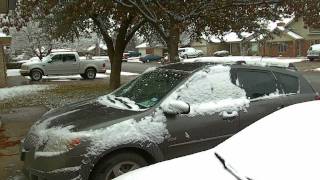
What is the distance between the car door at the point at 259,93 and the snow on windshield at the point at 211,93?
106 millimetres

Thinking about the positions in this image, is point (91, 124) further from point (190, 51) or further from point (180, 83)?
point (190, 51)

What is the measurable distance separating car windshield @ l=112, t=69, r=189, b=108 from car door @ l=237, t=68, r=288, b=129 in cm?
84

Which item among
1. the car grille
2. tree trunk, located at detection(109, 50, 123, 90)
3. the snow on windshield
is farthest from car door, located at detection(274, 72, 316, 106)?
tree trunk, located at detection(109, 50, 123, 90)

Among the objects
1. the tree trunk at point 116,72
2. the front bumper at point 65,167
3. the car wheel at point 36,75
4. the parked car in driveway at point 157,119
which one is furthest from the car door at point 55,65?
the front bumper at point 65,167

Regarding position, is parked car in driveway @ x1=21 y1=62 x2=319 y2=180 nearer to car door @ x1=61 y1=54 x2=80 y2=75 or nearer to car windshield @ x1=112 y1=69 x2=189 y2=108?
car windshield @ x1=112 y1=69 x2=189 y2=108

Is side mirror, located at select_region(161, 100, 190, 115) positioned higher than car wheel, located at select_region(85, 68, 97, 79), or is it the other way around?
side mirror, located at select_region(161, 100, 190, 115)

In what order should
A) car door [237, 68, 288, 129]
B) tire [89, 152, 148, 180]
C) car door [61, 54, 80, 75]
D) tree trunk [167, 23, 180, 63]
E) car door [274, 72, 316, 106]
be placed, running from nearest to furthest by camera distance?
tire [89, 152, 148, 180] < car door [237, 68, 288, 129] < car door [274, 72, 316, 106] < tree trunk [167, 23, 180, 63] < car door [61, 54, 80, 75]

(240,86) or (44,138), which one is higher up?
(240,86)

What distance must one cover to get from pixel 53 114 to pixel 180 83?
1785 mm

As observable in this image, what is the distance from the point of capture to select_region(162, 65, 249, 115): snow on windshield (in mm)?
6234

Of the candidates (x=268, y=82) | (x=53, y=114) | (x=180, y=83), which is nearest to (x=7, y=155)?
(x=53, y=114)

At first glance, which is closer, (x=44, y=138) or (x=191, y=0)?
(x=44, y=138)

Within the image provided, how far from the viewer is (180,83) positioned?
20.7ft

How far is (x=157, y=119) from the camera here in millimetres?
5945
